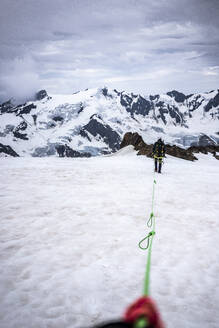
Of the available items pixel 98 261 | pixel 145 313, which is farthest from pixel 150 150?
pixel 145 313

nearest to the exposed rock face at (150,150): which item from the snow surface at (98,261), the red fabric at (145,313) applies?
the snow surface at (98,261)

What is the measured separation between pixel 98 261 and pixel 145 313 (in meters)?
3.91

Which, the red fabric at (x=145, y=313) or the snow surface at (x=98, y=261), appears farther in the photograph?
the snow surface at (x=98, y=261)

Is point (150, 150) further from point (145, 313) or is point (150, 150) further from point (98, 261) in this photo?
point (145, 313)

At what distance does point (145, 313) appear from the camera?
1.74 metres

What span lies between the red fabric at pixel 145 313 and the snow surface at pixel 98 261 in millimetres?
2339

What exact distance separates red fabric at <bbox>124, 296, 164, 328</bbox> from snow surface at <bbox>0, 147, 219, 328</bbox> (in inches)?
92.1

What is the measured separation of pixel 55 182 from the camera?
1419 cm

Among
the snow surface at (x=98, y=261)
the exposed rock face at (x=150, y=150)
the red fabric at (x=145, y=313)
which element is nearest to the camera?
the red fabric at (x=145, y=313)

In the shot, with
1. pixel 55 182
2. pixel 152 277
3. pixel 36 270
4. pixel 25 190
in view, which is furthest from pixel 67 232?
pixel 55 182

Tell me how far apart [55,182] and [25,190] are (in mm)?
2664

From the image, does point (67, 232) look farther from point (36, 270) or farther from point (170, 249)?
point (170, 249)

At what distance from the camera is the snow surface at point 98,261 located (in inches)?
155

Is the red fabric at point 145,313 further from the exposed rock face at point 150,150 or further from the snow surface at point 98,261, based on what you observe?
the exposed rock face at point 150,150
